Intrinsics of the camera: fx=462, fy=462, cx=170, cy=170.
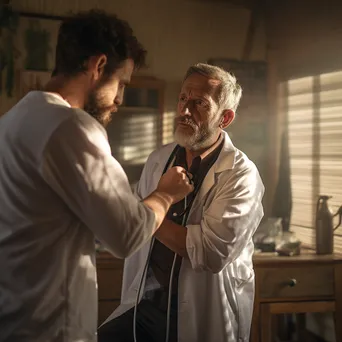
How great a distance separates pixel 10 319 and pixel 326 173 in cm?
185

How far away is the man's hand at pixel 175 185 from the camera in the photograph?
1.18 m

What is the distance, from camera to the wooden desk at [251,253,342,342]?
206 cm

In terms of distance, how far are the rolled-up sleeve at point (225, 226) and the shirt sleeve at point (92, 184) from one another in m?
0.46

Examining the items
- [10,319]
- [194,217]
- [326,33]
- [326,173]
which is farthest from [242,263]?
[326,33]

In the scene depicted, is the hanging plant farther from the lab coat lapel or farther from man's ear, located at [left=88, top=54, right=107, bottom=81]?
man's ear, located at [left=88, top=54, right=107, bottom=81]

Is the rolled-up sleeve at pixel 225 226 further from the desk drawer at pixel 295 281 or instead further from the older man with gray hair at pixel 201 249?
the desk drawer at pixel 295 281

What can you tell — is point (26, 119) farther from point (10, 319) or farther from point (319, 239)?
point (319, 239)

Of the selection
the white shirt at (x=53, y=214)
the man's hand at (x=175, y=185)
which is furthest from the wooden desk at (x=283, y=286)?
the white shirt at (x=53, y=214)

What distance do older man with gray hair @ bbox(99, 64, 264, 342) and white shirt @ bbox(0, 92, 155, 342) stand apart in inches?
18.3

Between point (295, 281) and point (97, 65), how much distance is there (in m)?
1.43

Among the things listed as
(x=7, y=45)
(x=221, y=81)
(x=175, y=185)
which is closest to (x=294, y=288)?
(x=221, y=81)

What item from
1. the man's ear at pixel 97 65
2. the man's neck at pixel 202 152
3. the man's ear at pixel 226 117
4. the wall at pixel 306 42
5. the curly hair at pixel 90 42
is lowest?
the man's neck at pixel 202 152

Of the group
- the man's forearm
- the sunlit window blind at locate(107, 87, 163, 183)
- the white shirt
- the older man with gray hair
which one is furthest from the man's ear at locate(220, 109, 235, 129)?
the sunlit window blind at locate(107, 87, 163, 183)

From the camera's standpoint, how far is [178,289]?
1512mm
